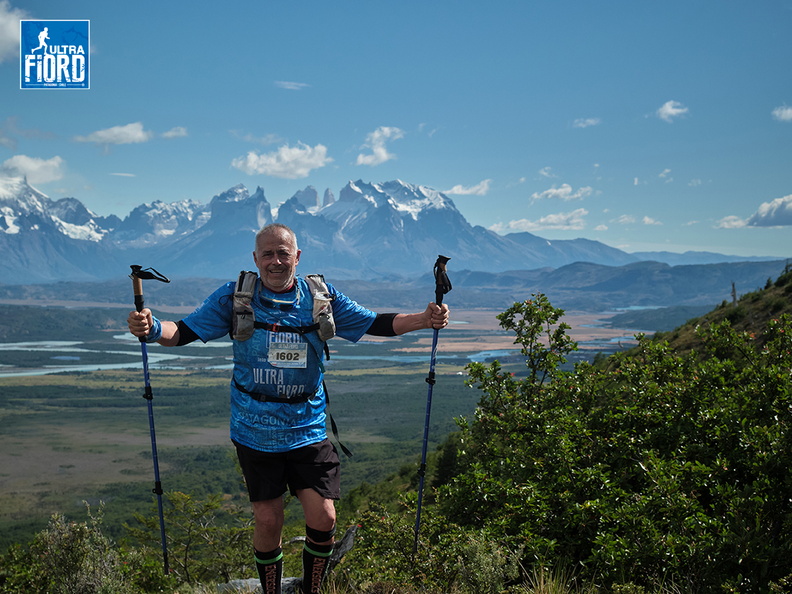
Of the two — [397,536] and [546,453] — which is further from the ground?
[546,453]

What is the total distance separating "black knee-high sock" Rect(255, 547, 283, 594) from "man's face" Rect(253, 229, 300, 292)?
239cm

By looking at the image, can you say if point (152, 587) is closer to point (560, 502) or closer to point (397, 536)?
point (397, 536)

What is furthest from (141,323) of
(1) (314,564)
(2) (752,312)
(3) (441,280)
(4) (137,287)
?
(2) (752,312)

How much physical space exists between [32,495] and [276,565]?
13819 centimetres

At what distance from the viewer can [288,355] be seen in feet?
16.7

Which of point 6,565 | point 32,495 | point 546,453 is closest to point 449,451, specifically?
point 6,565

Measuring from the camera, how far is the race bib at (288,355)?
16.6 ft

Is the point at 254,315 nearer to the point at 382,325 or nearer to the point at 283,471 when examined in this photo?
the point at 382,325

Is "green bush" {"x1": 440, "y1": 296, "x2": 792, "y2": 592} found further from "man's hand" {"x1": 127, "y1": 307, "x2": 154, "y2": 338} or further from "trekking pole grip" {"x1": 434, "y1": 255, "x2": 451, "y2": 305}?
"man's hand" {"x1": 127, "y1": 307, "x2": 154, "y2": 338}

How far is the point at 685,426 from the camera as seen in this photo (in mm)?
7676

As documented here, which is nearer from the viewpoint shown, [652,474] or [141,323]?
[141,323]

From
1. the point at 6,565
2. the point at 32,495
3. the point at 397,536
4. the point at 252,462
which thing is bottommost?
the point at 32,495

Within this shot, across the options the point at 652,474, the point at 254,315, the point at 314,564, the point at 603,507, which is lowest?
the point at 314,564

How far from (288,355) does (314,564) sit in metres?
2.00
